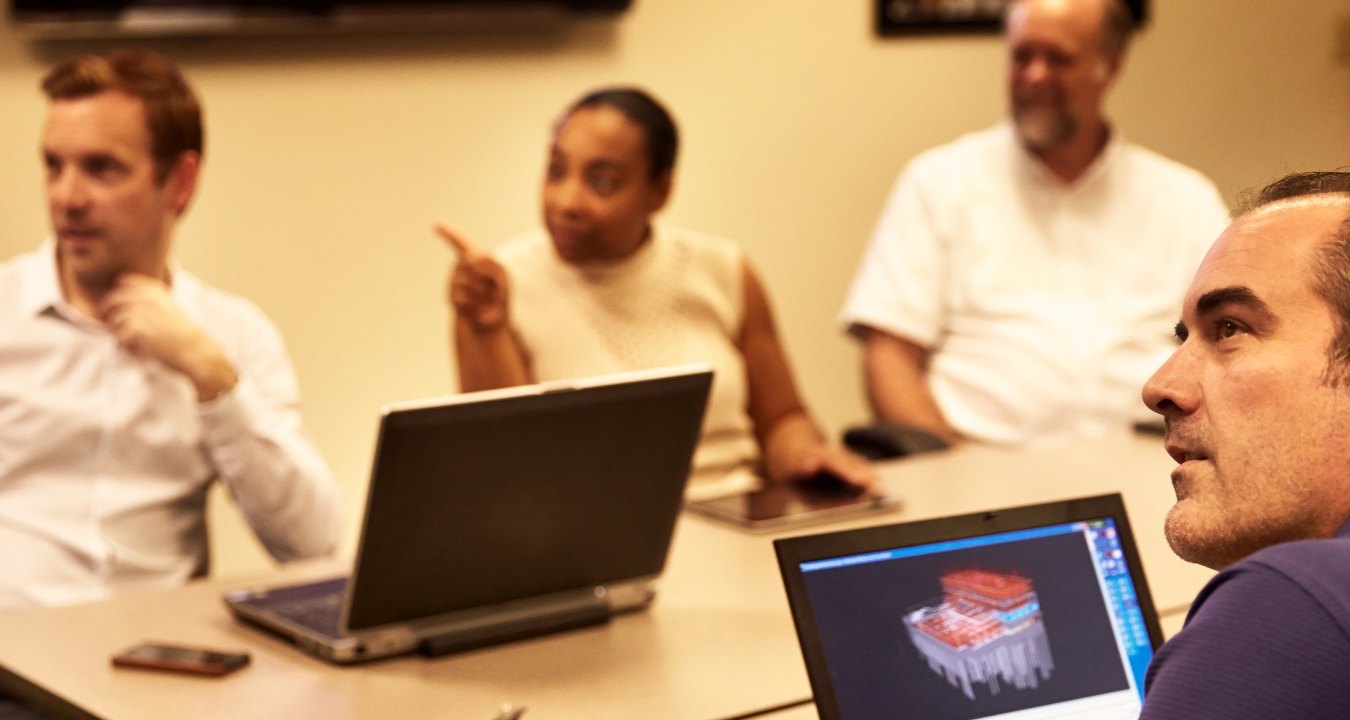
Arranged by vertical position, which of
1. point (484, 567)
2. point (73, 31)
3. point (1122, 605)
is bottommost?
point (1122, 605)

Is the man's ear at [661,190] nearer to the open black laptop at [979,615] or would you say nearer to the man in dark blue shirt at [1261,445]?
the open black laptop at [979,615]

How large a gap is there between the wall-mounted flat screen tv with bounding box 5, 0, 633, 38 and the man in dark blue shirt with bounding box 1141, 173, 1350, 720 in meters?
2.45

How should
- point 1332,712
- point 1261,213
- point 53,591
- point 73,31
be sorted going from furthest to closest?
point 73,31 → point 53,591 → point 1261,213 → point 1332,712

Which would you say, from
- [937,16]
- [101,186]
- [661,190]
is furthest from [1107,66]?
[101,186]

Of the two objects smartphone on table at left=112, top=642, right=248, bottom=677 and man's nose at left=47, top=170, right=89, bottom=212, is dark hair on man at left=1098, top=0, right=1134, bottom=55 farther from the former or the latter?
smartphone on table at left=112, top=642, right=248, bottom=677

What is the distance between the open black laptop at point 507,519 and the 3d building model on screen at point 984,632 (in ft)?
1.74

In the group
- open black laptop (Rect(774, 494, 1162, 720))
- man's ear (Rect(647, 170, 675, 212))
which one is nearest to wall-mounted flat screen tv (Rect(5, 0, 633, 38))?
Answer: man's ear (Rect(647, 170, 675, 212))

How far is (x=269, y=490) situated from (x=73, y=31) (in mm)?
1315

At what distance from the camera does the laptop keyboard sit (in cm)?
173

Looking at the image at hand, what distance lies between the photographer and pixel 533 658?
5.55ft

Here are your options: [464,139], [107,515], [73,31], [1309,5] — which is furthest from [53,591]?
[1309,5]

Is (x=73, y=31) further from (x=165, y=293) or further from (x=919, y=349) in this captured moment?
(x=919, y=349)

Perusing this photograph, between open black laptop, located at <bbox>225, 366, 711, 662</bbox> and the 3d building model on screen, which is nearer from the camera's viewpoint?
the 3d building model on screen

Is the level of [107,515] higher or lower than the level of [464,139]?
lower
